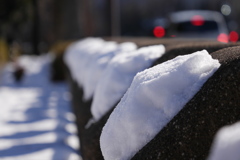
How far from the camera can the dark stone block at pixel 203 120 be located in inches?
76.2

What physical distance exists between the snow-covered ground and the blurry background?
6.26 m

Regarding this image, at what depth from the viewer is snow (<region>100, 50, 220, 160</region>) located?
6.88 ft

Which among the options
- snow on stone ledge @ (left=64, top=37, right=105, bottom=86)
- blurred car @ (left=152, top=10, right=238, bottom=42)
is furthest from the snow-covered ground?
blurred car @ (left=152, top=10, right=238, bottom=42)

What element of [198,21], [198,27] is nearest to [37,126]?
[198,27]

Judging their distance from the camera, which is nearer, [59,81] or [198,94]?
[198,94]

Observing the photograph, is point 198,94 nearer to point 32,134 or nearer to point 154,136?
point 154,136

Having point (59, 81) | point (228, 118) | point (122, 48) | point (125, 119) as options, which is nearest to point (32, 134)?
point (122, 48)

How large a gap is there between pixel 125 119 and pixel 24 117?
4802mm

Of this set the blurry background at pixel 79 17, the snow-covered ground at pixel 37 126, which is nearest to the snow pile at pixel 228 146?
the snow-covered ground at pixel 37 126

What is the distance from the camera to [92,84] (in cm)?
378

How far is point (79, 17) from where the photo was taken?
1750cm

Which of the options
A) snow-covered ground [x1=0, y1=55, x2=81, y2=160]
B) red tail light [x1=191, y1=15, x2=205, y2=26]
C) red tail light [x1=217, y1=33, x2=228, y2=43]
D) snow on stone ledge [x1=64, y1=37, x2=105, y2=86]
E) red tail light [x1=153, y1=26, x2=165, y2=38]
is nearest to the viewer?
snow-covered ground [x1=0, y1=55, x2=81, y2=160]

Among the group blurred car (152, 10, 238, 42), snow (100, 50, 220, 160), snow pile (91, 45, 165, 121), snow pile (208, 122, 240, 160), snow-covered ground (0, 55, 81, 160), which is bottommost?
blurred car (152, 10, 238, 42)

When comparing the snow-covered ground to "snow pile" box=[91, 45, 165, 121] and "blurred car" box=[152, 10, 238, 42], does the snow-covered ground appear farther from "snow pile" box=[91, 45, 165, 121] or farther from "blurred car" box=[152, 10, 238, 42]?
"blurred car" box=[152, 10, 238, 42]
